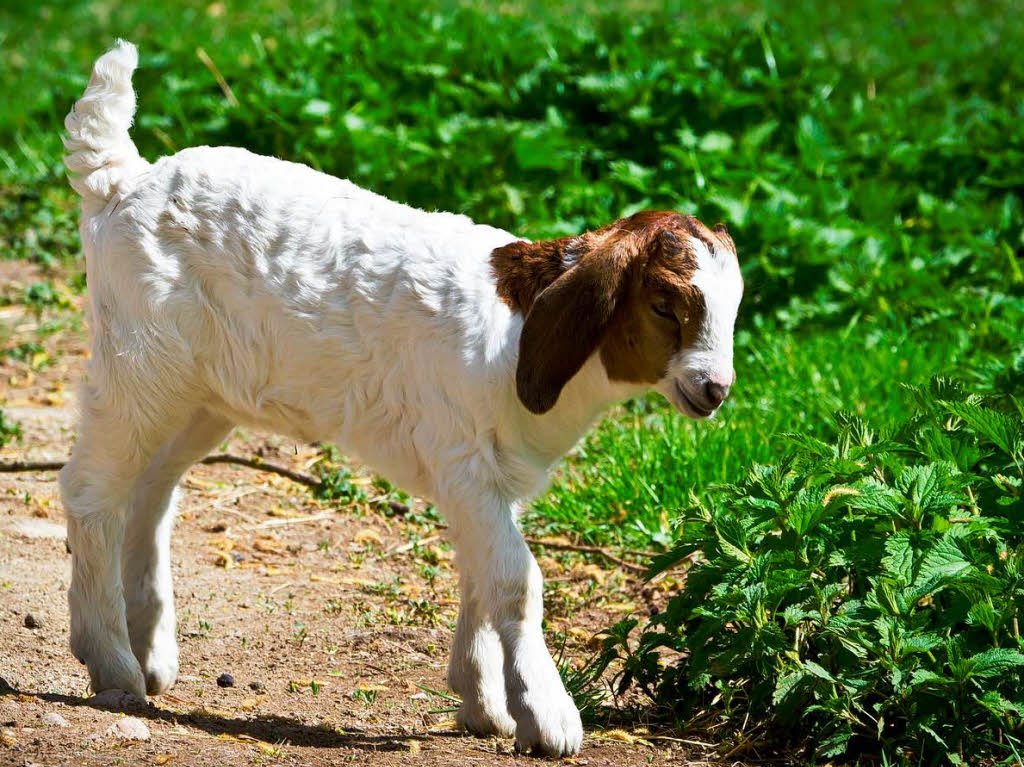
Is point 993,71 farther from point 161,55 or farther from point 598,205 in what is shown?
point 161,55

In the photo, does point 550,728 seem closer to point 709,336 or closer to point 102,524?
point 709,336

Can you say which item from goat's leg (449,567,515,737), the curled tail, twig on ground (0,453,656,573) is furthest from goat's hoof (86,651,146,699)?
twig on ground (0,453,656,573)

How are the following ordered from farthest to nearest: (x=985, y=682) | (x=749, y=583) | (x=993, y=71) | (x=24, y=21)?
(x=24, y=21) < (x=993, y=71) < (x=749, y=583) < (x=985, y=682)

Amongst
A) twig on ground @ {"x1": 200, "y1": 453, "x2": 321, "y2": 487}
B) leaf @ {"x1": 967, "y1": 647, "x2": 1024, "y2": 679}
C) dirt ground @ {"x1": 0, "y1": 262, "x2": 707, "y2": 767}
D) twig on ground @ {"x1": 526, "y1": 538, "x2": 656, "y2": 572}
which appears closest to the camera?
leaf @ {"x1": 967, "y1": 647, "x2": 1024, "y2": 679}

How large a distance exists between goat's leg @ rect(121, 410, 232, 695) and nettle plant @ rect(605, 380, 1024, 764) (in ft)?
4.27

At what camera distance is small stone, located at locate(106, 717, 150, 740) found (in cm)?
340

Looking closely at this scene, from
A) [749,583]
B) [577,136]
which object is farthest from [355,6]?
[749,583]

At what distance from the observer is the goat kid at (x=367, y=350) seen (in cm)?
342

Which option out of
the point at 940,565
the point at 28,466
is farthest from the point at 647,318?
the point at 28,466

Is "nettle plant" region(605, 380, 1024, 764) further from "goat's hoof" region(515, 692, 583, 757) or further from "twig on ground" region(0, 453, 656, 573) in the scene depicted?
"twig on ground" region(0, 453, 656, 573)

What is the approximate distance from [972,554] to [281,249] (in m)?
1.93

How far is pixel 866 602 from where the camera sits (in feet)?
11.0

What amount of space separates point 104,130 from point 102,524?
111cm

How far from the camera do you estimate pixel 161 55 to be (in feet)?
27.3
